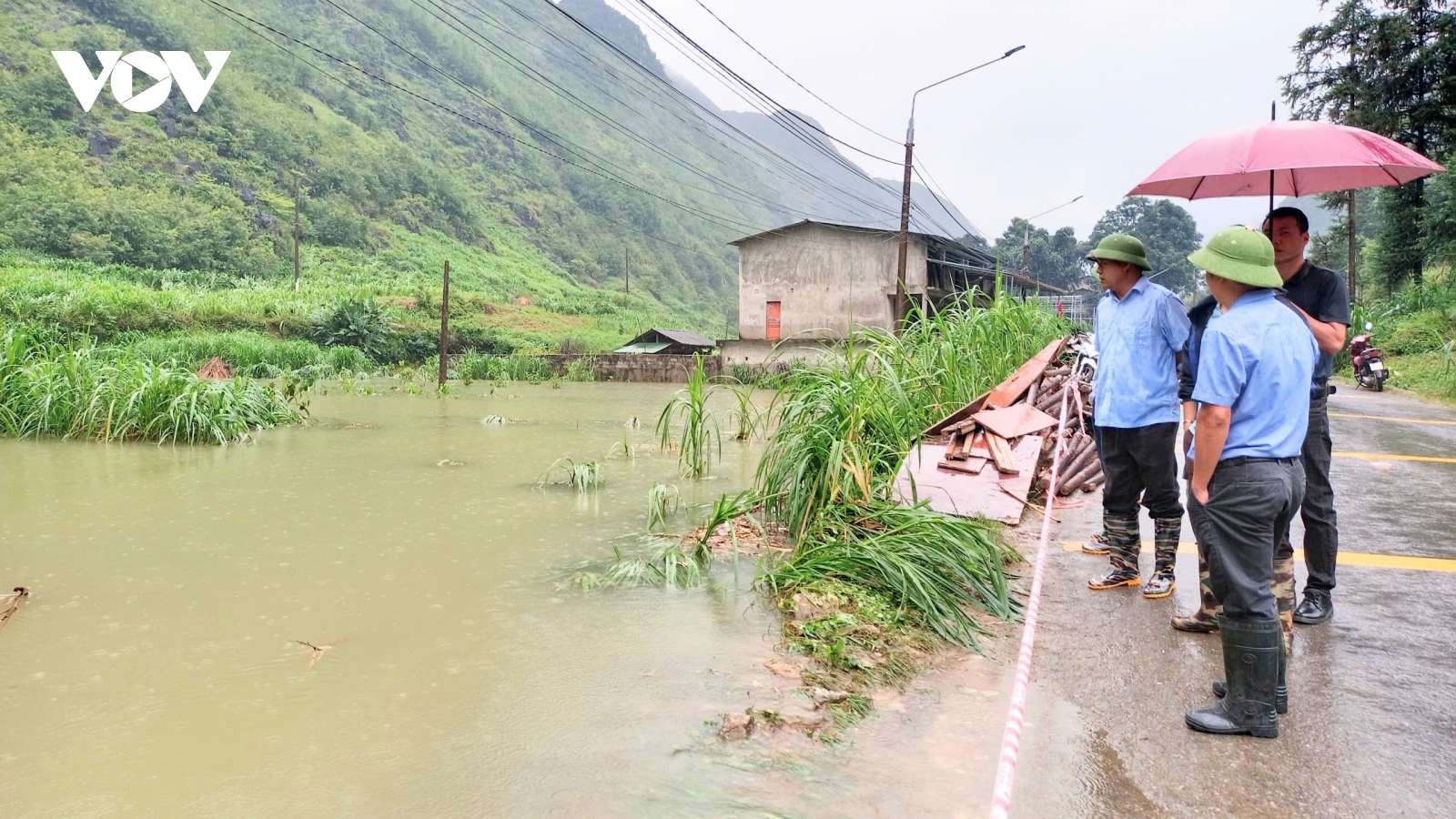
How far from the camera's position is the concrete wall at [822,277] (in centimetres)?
2762

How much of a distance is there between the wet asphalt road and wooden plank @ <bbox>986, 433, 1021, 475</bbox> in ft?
2.73

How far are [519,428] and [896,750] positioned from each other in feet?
34.1

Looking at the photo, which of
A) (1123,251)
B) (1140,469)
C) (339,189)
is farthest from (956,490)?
(339,189)

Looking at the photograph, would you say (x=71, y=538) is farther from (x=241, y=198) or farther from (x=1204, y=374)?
(x=241, y=198)

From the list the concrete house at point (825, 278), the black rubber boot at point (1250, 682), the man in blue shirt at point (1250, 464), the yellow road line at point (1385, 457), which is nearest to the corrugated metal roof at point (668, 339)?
the concrete house at point (825, 278)

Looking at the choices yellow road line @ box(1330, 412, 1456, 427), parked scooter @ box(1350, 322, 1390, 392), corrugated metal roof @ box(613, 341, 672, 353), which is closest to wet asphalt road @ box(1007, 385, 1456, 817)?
yellow road line @ box(1330, 412, 1456, 427)

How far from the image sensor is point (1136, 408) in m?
3.89

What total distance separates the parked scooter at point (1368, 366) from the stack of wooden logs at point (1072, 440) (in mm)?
10960

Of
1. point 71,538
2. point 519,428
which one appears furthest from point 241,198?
point 71,538

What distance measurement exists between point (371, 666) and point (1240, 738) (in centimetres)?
301

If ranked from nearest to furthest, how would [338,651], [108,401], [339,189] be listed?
1. [338,651]
2. [108,401]
3. [339,189]

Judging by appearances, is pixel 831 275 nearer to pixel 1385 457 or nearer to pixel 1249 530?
pixel 1385 457

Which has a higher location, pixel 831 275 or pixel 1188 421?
pixel 831 275

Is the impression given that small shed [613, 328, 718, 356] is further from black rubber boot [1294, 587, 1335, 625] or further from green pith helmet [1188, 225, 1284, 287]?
green pith helmet [1188, 225, 1284, 287]
